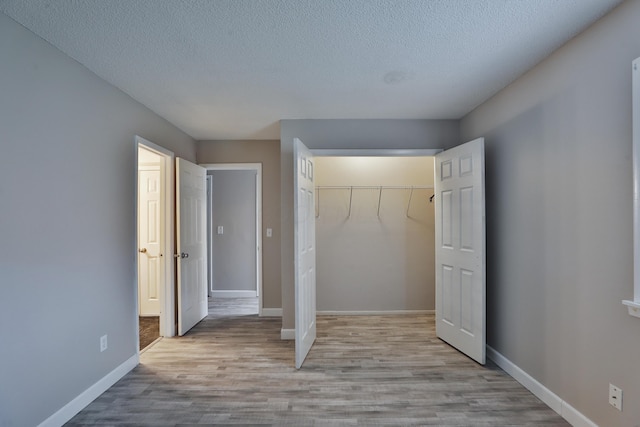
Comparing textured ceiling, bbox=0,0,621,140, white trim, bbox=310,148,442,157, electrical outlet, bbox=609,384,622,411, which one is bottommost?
electrical outlet, bbox=609,384,622,411

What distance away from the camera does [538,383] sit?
232 centimetres

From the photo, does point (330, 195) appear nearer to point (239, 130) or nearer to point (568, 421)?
point (239, 130)

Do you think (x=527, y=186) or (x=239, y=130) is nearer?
(x=527, y=186)

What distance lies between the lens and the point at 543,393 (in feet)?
7.38

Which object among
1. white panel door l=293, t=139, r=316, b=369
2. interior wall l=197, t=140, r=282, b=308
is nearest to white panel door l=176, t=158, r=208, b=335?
interior wall l=197, t=140, r=282, b=308

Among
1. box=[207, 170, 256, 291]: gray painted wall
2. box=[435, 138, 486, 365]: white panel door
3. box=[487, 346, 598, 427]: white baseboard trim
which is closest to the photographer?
box=[487, 346, 598, 427]: white baseboard trim

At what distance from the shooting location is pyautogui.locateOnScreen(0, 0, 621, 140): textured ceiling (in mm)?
1652

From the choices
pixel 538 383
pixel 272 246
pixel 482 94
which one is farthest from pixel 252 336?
pixel 482 94

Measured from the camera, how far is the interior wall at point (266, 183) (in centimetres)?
435

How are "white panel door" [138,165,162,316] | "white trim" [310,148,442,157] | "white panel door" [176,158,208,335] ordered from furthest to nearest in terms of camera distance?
"white panel door" [138,165,162,316] → "white panel door" [176,158,208,335] → "white trim" [310,148,442,157]

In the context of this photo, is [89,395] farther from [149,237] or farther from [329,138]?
[329,138]

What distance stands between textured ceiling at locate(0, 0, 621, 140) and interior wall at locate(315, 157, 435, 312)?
1.41 m

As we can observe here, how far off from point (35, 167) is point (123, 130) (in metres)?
0.96

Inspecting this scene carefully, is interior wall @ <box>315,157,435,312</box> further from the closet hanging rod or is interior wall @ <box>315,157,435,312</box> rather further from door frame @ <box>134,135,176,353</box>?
door frame @ <box>134,135,176,353</box>
